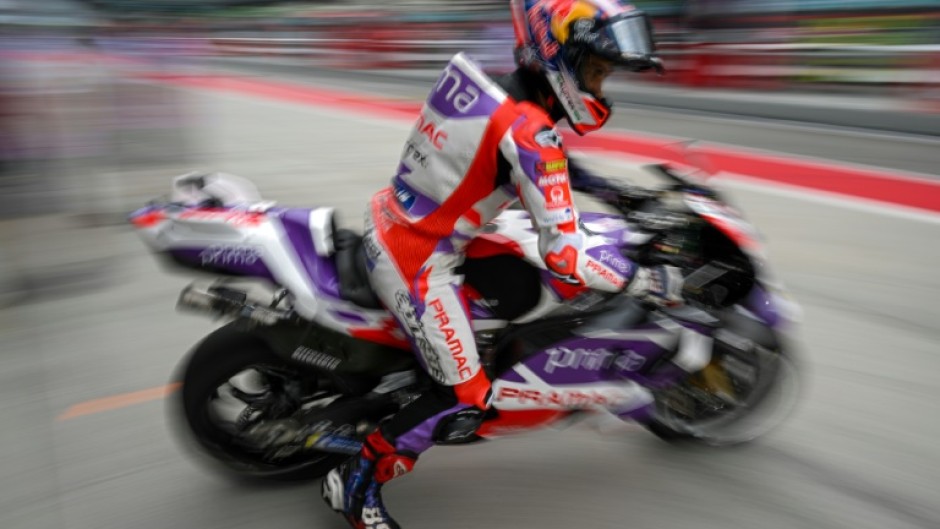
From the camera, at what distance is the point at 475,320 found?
9.07 feet

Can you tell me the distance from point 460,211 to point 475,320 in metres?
0.43

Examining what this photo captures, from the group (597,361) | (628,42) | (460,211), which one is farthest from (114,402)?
(628,42)

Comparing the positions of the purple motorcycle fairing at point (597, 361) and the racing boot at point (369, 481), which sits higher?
the purple motorcycle fairing at point (597, 361)

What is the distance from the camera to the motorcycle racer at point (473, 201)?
2.37 metres

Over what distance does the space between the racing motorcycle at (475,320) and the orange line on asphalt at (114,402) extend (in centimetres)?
99

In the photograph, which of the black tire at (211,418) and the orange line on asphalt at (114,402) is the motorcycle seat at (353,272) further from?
the orange line on asphalt at (114,402)

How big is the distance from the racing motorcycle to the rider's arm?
0.29m

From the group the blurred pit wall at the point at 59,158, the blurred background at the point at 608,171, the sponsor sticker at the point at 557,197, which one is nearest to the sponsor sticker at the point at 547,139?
the sponsor sticker at the point at 557,197

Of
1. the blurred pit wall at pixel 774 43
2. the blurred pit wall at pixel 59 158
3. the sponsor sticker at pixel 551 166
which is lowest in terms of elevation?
the blurred pit wall at pixel 59 158

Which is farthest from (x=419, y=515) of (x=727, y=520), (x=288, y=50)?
(x=288, y=50)

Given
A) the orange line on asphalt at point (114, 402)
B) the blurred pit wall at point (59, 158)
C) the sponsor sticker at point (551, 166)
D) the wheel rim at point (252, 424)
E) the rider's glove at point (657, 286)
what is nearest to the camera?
the sponsor sticker at point (551, 166)

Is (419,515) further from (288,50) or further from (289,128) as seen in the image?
(288,50)

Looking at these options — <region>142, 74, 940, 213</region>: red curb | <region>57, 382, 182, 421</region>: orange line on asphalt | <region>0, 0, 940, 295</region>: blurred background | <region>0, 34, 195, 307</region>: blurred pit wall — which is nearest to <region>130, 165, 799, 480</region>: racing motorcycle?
<region>57, 382, 182, 421</region>: orange line on asphalt

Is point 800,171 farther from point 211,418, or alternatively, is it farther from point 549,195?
point 211,418
